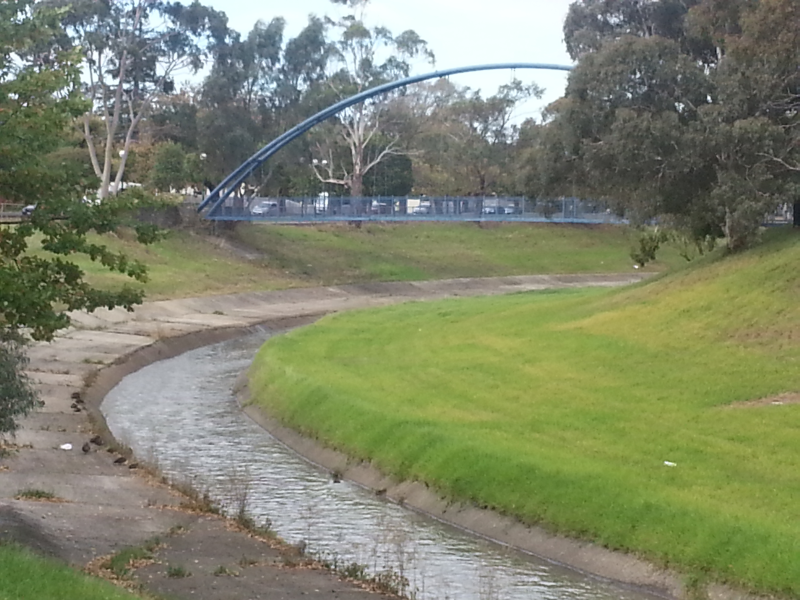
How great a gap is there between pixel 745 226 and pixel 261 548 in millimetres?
23838

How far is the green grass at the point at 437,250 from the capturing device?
83.8 m

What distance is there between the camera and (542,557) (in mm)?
19375

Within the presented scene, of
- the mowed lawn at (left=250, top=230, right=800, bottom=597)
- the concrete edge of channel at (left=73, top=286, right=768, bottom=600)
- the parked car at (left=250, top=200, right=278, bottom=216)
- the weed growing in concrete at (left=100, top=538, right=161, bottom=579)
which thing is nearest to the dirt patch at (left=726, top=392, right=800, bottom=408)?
the mowed lawn at (left=250, top=230, right=800, bottom=597)

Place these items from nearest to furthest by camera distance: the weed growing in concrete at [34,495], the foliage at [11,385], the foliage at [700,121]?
the foliage at [11,385] → the weed growing in concrete at [34,495] → the foliage at [700,121]

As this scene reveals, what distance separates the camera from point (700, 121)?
3766cm

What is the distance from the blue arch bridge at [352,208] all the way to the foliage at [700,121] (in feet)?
124

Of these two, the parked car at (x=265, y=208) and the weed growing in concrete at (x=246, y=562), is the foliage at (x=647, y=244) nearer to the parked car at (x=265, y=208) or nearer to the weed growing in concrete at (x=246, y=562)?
the parked car at (x=265, y=208)

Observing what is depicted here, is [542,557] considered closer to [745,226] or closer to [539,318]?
[745,226]

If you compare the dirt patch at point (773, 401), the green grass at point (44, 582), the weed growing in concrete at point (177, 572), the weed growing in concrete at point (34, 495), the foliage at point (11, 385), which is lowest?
the weed growing in concrete at point (34, 495)

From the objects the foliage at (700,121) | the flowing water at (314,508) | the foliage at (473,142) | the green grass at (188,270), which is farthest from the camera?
the foliage at (473,142)

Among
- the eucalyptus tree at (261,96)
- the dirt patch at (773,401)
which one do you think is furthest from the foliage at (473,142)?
the dirt patch at (773,401)

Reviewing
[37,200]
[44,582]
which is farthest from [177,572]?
[37,200]

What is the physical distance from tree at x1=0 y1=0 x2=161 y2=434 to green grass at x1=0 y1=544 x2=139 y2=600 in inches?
150

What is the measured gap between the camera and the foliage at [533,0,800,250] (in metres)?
36.0
